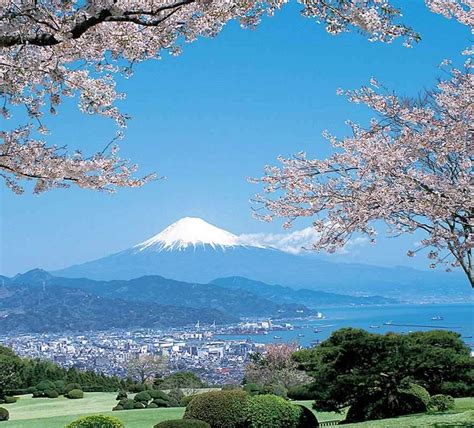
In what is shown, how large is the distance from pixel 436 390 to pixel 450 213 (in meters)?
8.44

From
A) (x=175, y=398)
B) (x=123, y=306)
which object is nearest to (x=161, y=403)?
(x=175, y=398)

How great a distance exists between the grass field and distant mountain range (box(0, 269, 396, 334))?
78.6 m

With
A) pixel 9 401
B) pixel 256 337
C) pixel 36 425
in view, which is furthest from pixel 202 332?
pixel 36 425

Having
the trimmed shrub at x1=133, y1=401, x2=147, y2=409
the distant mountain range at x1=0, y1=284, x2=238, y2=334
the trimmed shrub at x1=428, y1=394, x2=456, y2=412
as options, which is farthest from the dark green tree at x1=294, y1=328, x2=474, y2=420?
the distant mountain range at x1=0, y1=284, x2=238, y2=334

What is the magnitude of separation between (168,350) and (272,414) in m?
57.0

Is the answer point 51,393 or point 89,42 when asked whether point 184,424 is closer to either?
point 89,42

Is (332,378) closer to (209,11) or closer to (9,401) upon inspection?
(209,11)

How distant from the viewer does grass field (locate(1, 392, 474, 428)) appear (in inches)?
416

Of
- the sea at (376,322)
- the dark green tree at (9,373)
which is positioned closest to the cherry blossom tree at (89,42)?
the dark green tree at (9,373)

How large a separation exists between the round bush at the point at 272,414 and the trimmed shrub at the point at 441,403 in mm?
2743

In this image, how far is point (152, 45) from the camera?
591 centimetres

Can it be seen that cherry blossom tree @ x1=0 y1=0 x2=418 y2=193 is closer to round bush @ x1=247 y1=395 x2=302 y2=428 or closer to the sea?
round bush @ x1=247 y1=395 x2=302 y2=428

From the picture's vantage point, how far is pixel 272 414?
12.8m

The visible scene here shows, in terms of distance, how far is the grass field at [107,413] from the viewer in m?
10.6
